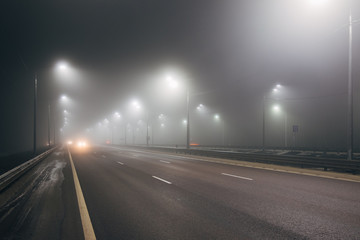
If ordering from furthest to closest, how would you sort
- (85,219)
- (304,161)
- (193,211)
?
(304,161) < (193,211) < (85,219)

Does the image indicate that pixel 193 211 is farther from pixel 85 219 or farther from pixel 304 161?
pixel 304 161

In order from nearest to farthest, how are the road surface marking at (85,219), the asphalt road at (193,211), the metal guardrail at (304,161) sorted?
1. the road surface marking at (85,219)
2. the asphalt road at (193,211)
3. the metal guardrail at (304,161)

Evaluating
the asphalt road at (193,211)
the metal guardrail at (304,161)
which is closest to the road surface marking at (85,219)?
the asphalt road at (193,211)

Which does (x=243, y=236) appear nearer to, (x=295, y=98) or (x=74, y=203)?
(x=74, y=203)

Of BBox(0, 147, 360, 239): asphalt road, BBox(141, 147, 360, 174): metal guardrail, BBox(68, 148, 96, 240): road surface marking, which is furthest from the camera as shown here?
BBox(141, 147, 360, 174): metal guardrail

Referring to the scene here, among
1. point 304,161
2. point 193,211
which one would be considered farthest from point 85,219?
point 304,161

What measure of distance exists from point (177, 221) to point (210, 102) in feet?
196

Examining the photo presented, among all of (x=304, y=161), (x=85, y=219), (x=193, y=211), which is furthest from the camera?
(x=304, y=161)

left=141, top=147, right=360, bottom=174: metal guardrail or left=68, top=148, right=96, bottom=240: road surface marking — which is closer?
left=68, top=148, right=96, bottom=240: road surface marking

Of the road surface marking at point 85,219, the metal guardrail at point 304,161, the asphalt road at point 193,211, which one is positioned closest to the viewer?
the road surface marking at point 85,219

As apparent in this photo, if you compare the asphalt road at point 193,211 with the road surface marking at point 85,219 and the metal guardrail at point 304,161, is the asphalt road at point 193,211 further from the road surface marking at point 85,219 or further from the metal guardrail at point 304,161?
the metal guardrail at point 304,161

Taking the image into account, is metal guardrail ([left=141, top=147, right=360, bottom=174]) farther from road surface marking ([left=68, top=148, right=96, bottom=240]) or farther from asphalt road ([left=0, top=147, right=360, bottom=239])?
road surface marking ([left=68, top=148, right=96, bottom=240])

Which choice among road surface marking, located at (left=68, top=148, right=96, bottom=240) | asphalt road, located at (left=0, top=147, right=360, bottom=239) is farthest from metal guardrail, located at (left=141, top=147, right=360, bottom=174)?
road surface marking, located at (left=68, top=148, right=96, bottom=240)

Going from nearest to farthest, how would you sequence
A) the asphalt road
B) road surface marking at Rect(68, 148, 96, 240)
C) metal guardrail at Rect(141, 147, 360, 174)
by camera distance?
road surface marking at Rect(68, 148, 96, 240) → the asphalt road → metal guardrail at Rect(141, 147, 360, 174)
